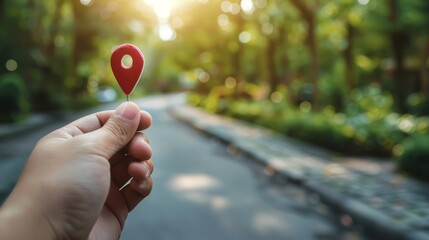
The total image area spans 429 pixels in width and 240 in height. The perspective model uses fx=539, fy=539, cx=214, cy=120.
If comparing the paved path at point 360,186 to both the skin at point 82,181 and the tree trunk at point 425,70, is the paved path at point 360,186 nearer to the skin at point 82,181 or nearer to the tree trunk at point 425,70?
the skin at point 82,181

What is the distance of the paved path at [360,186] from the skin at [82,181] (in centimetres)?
435

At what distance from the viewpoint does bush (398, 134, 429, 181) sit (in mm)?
8977

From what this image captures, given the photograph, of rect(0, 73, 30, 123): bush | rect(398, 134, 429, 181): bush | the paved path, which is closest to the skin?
the paved path

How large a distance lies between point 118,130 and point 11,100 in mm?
20299

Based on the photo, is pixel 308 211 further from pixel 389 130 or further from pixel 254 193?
pixel 389 130

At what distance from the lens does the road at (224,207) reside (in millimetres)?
6277

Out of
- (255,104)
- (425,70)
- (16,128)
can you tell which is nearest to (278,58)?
(255,104)

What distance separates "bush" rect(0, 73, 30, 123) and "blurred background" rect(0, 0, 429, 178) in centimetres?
4

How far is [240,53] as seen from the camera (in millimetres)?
34000

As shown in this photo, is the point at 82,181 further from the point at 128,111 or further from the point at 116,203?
the point at 116,203

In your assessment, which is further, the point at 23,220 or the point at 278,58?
the point at 278,58

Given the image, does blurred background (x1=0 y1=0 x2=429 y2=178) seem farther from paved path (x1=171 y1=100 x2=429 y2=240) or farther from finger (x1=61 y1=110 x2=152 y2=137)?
finger (x1=61 y1=110 x2=152 y2=137)

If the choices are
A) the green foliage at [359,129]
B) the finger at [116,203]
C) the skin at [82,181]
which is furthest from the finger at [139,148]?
the green foliage at [359,129]

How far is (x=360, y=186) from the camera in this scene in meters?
8.38
